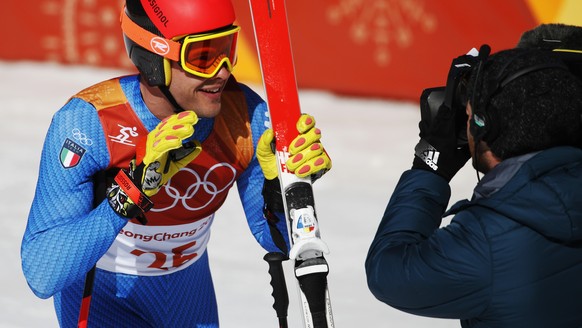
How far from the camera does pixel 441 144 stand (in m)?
2.60

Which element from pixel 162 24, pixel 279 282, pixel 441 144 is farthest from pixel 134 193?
pixel 441 144

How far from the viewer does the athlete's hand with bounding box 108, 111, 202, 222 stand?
2.84 metres

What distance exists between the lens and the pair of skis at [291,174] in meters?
2.88

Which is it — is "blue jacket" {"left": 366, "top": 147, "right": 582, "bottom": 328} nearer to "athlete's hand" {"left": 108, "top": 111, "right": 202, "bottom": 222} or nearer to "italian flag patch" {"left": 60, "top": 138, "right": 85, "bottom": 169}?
"athlete's hand" {"left": 108, "top": 111, "right": 202, "bottom": 222}

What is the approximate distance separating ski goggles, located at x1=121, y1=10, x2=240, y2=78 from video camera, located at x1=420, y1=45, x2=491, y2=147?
0.72m

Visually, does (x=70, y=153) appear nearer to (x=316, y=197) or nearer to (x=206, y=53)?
(x=206, y=53)

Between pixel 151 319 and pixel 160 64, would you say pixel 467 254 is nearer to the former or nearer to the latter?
pixel 160 64

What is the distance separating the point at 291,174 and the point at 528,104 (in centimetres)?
84

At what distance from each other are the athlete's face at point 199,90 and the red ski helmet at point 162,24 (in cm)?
3

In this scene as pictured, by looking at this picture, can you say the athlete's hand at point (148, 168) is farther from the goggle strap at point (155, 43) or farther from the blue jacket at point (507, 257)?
the blue jacket at point (507, 257)

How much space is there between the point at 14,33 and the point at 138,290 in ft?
16.8

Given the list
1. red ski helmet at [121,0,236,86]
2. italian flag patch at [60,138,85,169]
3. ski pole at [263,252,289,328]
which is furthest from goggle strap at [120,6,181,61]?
ski pole at [263,252,289,328]

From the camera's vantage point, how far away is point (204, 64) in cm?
305

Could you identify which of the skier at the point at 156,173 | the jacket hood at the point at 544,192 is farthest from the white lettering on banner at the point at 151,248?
the jacket hood at the point at 544,192
